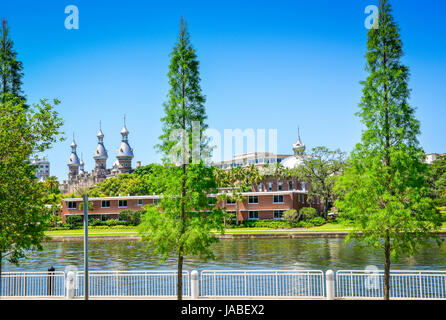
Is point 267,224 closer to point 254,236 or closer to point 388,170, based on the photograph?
point 254,236

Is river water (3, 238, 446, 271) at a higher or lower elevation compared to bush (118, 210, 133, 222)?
lower

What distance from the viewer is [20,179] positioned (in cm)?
2081

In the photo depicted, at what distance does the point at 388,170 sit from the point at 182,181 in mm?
8802

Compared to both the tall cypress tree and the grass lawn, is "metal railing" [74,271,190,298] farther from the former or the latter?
the grass lawn

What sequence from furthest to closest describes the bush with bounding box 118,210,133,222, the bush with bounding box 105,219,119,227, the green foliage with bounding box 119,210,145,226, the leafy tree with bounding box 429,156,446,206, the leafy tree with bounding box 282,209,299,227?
the leafy tree with bounding box 429,156,446,206, the bush with bounding box 118,210,133,222, the bush with bounding box 105,219,119,227, the green foliage with bounding box 119,210,145,226, the leafy tree with bounding box 282,209,299,227

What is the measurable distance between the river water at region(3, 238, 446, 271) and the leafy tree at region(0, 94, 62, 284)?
17.6m

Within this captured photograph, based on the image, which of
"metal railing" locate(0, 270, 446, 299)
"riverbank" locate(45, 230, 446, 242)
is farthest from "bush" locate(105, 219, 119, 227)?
"metal railing" locate(0, 270, 446, 299)

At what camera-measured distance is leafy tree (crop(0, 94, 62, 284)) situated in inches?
803

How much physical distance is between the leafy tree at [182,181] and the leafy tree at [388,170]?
5.95 metres

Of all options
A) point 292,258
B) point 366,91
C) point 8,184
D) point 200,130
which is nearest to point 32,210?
point 8,184

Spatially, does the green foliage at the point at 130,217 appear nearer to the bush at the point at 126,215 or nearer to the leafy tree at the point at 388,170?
the bush at the point at 126,215

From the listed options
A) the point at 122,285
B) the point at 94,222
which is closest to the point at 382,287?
the point at 122,285

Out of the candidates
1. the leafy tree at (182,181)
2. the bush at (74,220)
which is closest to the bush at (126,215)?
the bush at (74,220)

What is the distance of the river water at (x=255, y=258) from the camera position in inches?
1569
